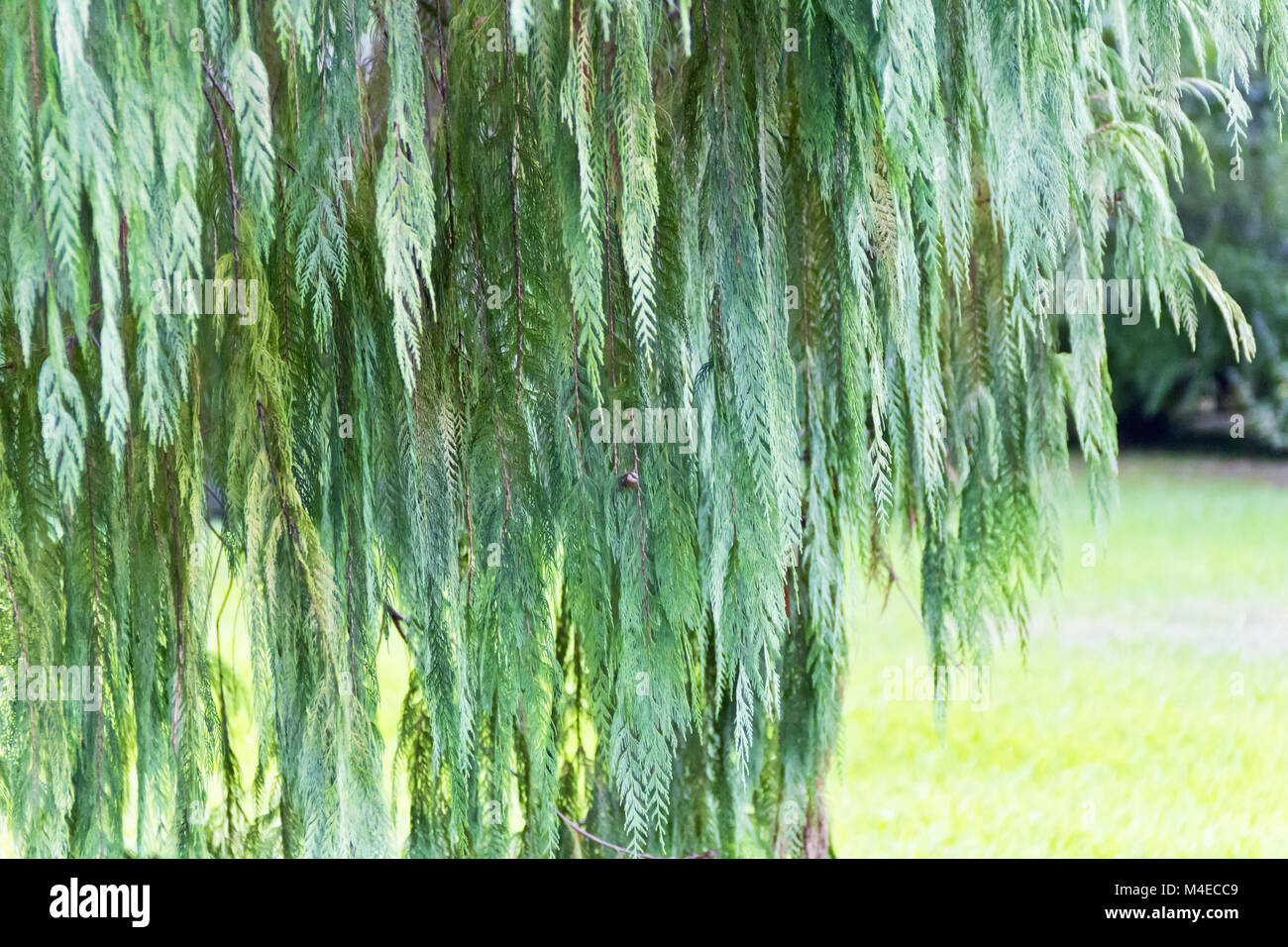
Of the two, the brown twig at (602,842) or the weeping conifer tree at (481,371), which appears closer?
the weeping conifer tree at (481,371)

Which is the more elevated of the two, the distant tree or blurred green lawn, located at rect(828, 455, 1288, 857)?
the distant tree

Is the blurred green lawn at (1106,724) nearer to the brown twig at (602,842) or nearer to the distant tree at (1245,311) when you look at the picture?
the brown twig at (602,842)

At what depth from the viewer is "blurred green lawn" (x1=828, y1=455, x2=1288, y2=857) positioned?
14.3ft

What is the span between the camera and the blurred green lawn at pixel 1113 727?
4363 mm

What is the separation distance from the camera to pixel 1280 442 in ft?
34.6

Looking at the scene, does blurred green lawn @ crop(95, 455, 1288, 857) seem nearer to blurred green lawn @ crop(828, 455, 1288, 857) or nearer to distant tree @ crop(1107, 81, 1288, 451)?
blurred green lawn @ crop(828, 455, 1288, 857)

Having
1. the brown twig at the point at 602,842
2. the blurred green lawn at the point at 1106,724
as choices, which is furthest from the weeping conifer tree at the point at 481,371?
the blurred green lawn at the point at 1106,724

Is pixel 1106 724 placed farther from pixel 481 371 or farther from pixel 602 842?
pixel 481 371

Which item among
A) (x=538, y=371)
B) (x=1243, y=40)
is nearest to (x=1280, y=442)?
(x=1243, y=40)

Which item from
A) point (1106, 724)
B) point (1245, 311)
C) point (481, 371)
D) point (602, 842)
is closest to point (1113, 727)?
point (1106, 724)

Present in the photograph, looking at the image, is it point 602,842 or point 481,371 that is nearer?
point 481,371

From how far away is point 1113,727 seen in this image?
554 cm

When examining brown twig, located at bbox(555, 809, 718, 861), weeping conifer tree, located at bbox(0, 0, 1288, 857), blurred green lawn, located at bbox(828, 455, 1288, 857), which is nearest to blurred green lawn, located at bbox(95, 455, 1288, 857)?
blurred green lawn, located at bbox(828, 455, 1288, 857)
